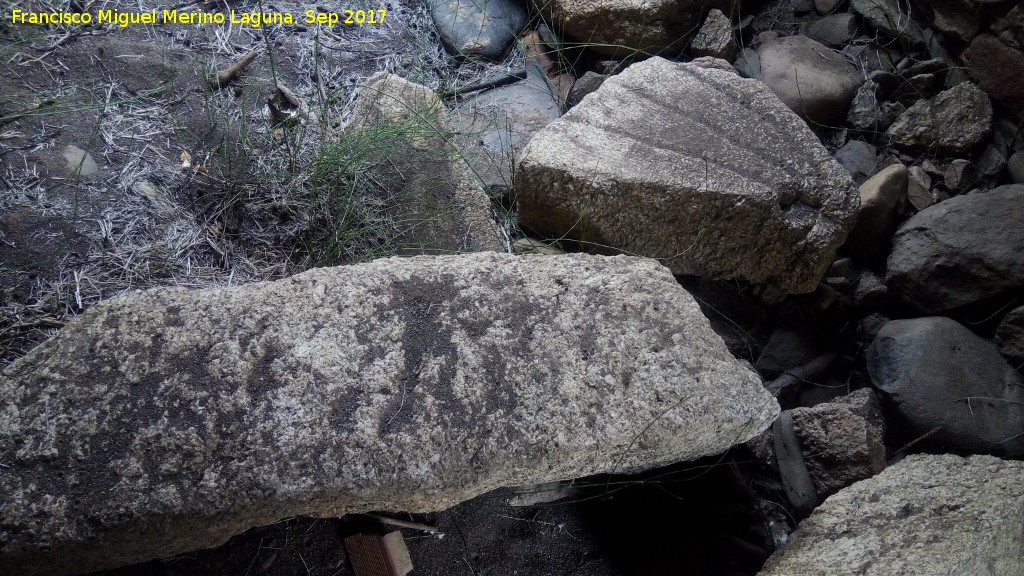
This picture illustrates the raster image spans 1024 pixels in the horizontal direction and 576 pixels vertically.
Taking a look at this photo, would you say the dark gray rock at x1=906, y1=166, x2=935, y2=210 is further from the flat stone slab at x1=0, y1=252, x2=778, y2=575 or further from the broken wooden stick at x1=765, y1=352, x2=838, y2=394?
the flat stone slab at x1=0, y1=252, x2=778, y2=575

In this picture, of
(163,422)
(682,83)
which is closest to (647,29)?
(682,83)

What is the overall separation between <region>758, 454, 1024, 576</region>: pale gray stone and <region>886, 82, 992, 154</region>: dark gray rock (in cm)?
109

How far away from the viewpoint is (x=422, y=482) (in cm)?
131

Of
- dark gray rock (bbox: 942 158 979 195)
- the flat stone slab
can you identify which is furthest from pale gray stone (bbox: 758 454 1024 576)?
dark gray rock (bbox: 942 158 979 195)

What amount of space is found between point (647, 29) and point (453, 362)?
1636 millimetres

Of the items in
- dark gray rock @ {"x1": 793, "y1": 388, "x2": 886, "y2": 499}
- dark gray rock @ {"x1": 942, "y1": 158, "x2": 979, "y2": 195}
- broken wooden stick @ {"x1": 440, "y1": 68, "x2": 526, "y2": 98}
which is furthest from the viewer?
broken wooden stick @ {"x1": 440, "y1": 68, "x2": 526, "y2": 98}

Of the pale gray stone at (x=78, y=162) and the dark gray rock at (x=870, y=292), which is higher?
the pale gray stone at (x=78, y=162)

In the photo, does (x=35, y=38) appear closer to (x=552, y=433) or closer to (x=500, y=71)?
(x=500, y=71)

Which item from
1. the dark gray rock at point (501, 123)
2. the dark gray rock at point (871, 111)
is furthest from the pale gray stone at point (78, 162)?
the dark gray rock at point (871, 111)

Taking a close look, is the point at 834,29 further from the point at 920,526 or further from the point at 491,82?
the point at 920,526

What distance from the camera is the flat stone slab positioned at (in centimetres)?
126

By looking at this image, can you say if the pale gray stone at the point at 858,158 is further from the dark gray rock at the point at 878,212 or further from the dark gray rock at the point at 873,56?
the dark gray rock at the point at 873,56

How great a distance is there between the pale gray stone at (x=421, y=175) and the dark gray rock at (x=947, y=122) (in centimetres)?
144

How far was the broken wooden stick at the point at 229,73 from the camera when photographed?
226 centimetres
